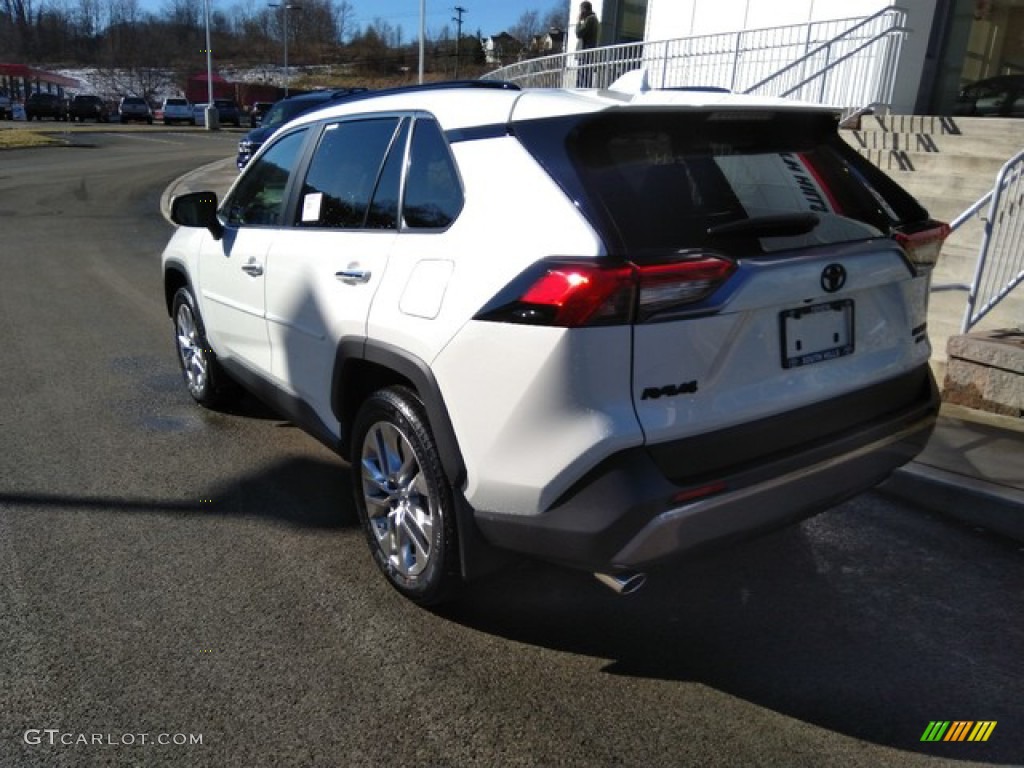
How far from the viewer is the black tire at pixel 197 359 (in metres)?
5.00

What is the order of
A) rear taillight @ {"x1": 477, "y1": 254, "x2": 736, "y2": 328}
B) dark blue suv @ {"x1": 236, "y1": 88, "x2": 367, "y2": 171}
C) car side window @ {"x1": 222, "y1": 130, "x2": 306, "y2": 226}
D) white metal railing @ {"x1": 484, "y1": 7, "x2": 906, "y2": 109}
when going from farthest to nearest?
dark blue suv @ {"x1": 236, "y1": 88, "x2": 367, "y2": 171} < white metal railing @ {"x1": 484, "y1": 7, "x2": 906, "y2": 109} < car side window @ {"x1": 222, "y1": 130, "x2": 306, "y2": 226} < rear taillight @ {"x1": 477, "y1": 254, "x2": 736, "y2": 328}

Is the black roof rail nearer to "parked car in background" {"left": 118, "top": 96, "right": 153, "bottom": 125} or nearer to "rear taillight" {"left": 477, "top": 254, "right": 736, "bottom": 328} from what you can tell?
"rear taillight" {"left": 477, "top": 254, "right": 736, "bottom": 328}

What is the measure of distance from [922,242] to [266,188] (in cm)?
306

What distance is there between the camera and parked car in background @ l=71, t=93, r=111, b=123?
5388 cm

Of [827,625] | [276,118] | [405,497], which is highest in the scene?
[276,118]

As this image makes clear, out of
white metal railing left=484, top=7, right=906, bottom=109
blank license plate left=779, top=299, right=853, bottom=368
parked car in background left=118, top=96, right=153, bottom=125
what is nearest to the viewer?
blank license plate left=779, top=299, right=853, bottom=368

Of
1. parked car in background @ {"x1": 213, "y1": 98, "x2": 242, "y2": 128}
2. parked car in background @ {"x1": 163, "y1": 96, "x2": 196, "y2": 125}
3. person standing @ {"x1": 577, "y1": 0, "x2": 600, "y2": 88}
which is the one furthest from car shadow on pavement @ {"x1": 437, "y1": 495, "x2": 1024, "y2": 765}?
parked car in background @ {"x1": 163, "y1": 96, "x2": 196, "y2": 125}

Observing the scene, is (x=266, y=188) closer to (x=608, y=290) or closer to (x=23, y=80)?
(x=608, y=290)

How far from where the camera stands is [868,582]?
11.1 feet

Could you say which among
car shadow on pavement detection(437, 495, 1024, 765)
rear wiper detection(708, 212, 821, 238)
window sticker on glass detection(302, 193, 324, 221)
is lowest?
car shadow on pavement detection(437, 495, 1024, 765)

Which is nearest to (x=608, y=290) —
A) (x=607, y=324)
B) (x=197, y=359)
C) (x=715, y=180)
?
(x=607, y=324)

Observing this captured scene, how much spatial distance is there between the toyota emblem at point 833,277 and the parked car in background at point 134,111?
206 feet

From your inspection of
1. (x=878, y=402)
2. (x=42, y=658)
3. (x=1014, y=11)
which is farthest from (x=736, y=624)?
(x=1014, y=11)

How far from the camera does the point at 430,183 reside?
296 centimetres
